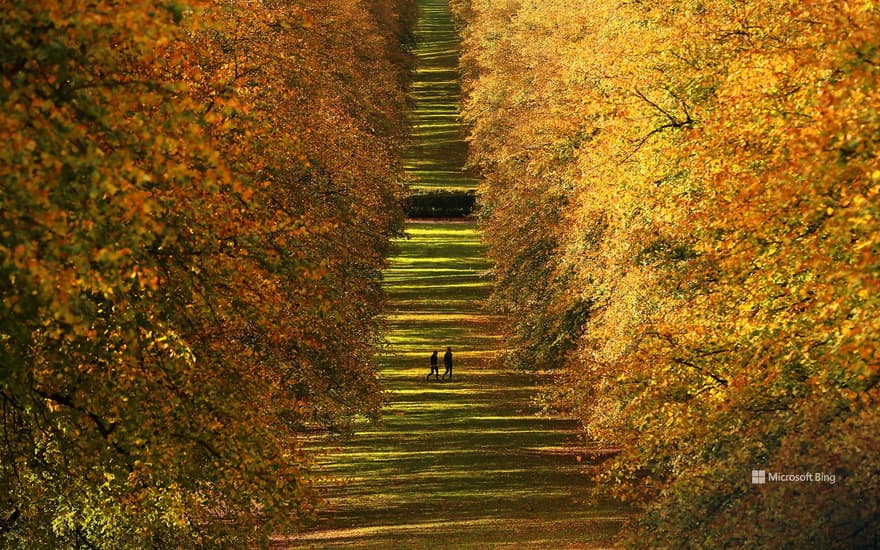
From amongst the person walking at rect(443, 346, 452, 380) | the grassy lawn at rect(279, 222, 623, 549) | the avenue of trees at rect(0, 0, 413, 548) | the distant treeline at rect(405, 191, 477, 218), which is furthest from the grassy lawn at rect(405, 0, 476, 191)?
the avenue of trees at rect(0, 0, 413, 548)

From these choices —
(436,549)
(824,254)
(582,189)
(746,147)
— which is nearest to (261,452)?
(824,254)

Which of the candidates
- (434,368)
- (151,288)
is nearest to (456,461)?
(434,368)

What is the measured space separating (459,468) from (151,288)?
26.6 m

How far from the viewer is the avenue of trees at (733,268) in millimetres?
15781

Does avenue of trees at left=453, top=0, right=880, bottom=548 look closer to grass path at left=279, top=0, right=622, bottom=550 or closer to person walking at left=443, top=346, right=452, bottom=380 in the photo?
grass path at left=279, top=0, right=622, bottom=550

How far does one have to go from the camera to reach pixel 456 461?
40.5 m

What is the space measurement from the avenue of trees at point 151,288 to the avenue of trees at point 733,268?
19.2 feet

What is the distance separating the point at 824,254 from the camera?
57.8 feet

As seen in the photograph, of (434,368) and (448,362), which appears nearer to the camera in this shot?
(448,362)

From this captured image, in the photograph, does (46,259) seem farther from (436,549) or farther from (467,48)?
(467,48)

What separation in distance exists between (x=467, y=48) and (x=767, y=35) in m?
79.4

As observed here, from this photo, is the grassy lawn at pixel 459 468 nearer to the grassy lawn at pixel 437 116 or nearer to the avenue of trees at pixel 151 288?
the avenue of trees at pixel 151 288

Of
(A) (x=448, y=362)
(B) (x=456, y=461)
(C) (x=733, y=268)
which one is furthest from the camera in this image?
(A) (x=448, y=362)

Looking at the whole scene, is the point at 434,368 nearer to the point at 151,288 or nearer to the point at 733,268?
the point at 733,268
